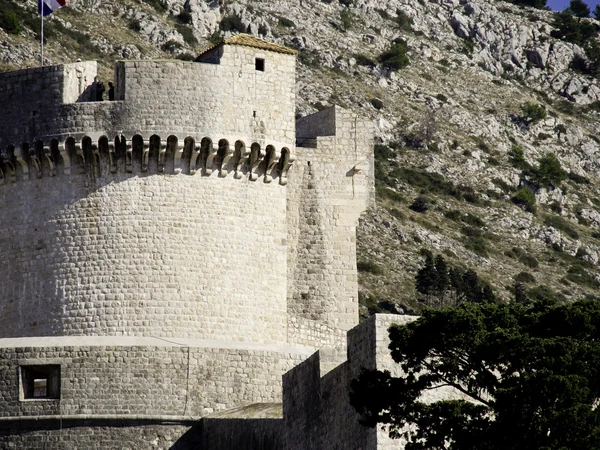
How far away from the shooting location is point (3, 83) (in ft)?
114

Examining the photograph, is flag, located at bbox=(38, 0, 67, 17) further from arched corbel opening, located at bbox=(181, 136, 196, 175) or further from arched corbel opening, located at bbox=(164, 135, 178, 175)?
arched corbel opening, located at bbox=(181, 136, 196, 175)

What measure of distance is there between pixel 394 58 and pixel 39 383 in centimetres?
5983

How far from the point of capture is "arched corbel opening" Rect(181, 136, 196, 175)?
1320 inches

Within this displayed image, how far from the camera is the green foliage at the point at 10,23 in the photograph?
6850 centimetres

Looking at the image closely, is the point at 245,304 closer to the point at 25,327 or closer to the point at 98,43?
the point at 25,327

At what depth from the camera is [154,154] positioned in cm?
3369

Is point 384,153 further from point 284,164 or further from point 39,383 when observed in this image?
point 39,383

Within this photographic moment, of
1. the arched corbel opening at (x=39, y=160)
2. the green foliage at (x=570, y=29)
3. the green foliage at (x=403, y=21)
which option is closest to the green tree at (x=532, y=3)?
the green foliage at (x=570, y=29)

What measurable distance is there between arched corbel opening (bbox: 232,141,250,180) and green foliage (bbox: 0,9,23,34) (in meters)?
36.9

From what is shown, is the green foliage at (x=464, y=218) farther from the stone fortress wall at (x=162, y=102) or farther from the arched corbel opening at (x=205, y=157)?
the arched corbel opening at (x=205, y=157)

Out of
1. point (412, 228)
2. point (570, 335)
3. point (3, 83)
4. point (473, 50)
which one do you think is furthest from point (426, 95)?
point (570, 335)

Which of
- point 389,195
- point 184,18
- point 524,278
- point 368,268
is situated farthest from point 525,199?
point 184,18

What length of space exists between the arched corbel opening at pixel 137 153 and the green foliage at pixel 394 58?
55.6m

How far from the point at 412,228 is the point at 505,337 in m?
52.8
